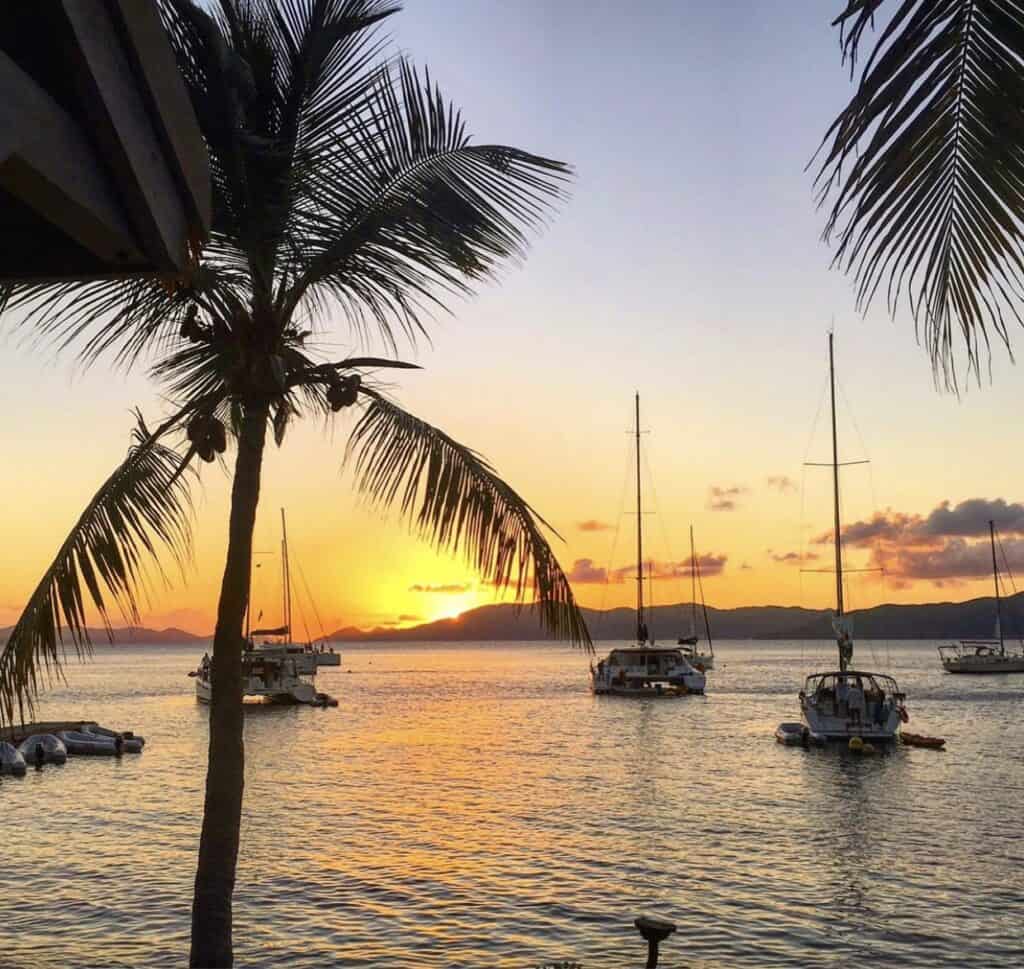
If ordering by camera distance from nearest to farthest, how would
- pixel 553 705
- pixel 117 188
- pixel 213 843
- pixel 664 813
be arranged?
pixel 117 188
pixel 213 843
pixel 664 813
pixel 553 705

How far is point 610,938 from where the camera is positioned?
20.1m

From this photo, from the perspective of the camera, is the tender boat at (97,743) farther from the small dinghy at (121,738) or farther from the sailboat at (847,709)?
the sailboat at (847,709)

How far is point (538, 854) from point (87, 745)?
3003 cm

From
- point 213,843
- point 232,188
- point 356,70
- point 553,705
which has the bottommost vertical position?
point 553,705

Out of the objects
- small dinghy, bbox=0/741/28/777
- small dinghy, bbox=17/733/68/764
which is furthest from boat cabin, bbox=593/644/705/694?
small dinghy, bbox=0/741/28/777

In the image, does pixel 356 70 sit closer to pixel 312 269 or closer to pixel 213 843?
pixel 312 269

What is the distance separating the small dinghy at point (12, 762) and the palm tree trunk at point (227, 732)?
38.4 m

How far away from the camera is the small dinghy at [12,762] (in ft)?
141

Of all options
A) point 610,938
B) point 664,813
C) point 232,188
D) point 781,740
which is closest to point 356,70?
point 232,188

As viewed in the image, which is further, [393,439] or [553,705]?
[553,705]

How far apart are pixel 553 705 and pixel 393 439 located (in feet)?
277

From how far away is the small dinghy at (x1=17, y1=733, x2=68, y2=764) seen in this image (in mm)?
45469

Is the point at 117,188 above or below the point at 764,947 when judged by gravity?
above

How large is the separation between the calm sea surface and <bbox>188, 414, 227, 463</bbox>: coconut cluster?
12.8 m
